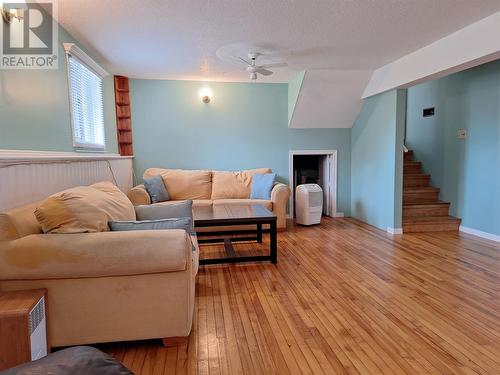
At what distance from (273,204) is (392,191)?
1.66m

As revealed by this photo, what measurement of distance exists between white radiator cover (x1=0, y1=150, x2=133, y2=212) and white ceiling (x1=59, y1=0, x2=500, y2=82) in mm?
1235

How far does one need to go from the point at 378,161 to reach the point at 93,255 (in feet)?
13.6

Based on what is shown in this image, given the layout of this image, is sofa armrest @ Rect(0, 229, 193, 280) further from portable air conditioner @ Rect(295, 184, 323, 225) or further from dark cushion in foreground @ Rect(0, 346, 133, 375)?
portable air conditioner @ Rect(295, 184, 323, 225)

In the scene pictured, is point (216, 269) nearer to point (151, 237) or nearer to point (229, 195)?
point (151, 237)

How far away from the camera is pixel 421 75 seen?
141 inches

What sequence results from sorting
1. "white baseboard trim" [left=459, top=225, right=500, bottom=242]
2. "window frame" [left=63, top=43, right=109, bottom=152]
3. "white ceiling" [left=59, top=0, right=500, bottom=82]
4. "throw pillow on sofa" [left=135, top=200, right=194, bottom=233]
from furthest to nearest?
"white baseboard trim" [left=459, top=225, right=500, bottom=242] → "window frame" [left=63, top=43, right=109, bottom=152] → "throw pillow on sofa" [left=135, top=200, right=194, bottom=233] → "white ceiling" [left=59, top=0, right=500, bottom=82]

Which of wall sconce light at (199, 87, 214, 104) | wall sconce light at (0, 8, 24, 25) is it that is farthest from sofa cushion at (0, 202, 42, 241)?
wall sconce light at (199, 87, 214, 104)

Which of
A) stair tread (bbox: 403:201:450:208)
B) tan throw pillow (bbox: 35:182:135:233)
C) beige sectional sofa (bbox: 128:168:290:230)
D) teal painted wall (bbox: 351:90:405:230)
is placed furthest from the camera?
stair tread (bbox: 403:201:450:208)

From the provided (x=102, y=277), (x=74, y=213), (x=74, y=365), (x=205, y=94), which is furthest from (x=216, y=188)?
(x=74, y=365)

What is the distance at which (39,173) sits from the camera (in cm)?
226

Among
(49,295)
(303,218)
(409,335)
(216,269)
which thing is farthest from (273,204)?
(49,295)

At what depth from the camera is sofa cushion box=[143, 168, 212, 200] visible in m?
4.70

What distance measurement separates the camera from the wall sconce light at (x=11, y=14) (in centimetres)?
204

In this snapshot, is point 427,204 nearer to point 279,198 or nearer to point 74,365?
point 279,198
